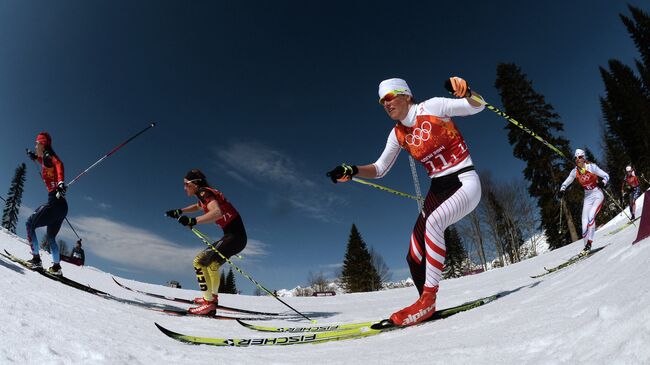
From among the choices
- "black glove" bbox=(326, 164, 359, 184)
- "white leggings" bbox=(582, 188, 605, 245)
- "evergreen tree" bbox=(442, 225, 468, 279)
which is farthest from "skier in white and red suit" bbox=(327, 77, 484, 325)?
"evergreen tree" bbox=(442, 225, 468, 279)

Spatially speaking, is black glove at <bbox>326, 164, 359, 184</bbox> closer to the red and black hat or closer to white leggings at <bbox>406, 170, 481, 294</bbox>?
white leggings at <bbox>406, 170, 481, 294</bbox>

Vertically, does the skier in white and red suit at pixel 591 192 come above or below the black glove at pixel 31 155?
below

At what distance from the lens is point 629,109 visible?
41000mm

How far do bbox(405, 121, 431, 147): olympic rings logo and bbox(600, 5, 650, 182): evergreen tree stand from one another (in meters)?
44.3

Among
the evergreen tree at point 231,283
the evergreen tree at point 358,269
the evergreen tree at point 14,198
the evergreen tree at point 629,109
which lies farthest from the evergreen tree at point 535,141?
the evergreen tree at point 14,198

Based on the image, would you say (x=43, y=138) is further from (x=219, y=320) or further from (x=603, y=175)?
(x=603, y=175)

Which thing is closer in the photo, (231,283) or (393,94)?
(393,94)

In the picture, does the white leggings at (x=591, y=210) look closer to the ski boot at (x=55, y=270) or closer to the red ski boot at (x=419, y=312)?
the red ski boot at (x=419, y=312)

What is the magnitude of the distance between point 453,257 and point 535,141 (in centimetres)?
3483

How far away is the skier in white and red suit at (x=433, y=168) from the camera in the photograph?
10.3 ft

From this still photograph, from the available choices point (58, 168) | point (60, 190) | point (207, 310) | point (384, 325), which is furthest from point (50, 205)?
point (384, 325)

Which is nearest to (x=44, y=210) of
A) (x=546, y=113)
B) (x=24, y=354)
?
(x=24, y=354)

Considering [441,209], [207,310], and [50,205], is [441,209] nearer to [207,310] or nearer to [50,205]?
[207,310]

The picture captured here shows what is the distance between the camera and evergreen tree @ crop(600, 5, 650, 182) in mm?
39438
